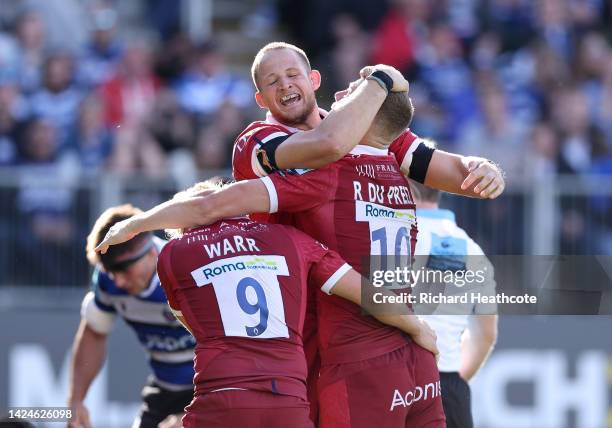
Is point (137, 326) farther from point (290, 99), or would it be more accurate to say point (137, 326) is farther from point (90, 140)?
point (90, 140)

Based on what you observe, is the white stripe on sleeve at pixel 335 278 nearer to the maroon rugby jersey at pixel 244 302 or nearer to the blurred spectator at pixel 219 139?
the maroon rugby jersey at pixel 244 302

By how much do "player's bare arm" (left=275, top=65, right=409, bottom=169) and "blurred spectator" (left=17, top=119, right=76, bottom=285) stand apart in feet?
21.7

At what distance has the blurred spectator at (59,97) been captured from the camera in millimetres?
12906

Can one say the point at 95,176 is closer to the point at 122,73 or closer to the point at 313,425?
the point at 122,73

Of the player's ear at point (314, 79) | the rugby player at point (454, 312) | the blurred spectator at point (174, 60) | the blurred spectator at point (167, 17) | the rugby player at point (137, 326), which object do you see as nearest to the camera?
the player's ear at point (314, 79)

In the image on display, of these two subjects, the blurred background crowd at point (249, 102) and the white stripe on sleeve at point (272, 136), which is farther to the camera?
the blurred background crowd at point (249, 102)

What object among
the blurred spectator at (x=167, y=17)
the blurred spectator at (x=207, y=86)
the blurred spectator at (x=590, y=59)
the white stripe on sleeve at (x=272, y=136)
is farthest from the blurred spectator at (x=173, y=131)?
the white stripe on sleeve at (x=272, y=136)

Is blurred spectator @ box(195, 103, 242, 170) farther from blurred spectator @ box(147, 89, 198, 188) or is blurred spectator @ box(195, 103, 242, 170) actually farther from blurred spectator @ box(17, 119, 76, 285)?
blurred spectator @ box(17, 119, 76, 285)

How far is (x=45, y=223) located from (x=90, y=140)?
1185mm

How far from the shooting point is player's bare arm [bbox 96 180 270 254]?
5.77 metres

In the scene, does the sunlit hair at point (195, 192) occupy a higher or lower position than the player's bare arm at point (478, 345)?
higher

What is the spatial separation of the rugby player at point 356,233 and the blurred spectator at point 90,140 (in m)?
6.85

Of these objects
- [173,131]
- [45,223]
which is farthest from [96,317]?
[173,131]

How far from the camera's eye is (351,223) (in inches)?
233
